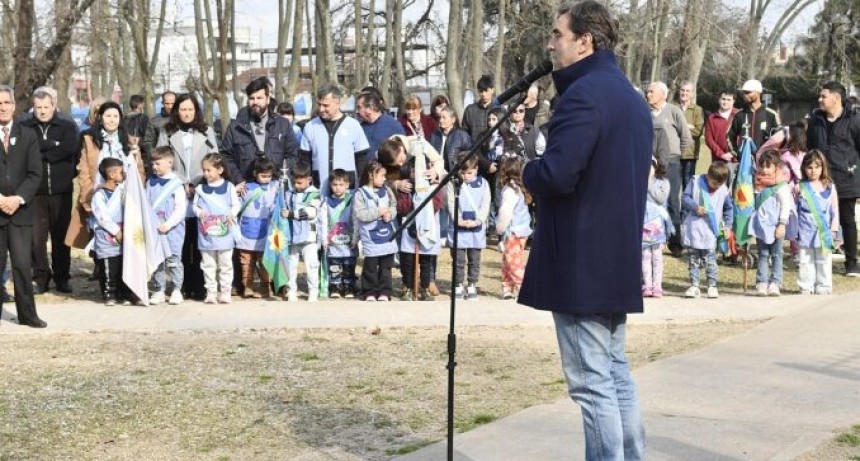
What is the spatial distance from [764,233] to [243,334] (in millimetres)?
5006

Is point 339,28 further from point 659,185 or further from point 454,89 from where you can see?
point 659,185

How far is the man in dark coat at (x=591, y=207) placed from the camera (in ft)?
15.5

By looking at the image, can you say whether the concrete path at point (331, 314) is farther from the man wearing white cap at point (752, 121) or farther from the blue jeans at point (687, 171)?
the blue jeans at point (687, 171)

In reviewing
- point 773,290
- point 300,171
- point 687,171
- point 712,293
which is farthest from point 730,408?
point 687,171

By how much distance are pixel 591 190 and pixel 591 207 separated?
6cm

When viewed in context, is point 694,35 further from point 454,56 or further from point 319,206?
point 319,206

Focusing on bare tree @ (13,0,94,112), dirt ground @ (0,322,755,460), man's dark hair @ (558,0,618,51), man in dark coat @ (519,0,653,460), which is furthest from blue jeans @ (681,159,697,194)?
man's dark hair @ (558,0,618,51)

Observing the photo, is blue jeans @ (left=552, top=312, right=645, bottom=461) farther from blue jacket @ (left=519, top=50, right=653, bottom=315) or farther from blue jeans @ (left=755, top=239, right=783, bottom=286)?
blue jeans @ (left=755, top=239, right=783, bottom=286)

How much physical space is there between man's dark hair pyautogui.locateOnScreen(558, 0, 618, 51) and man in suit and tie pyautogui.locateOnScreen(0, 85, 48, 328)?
20.1 ft

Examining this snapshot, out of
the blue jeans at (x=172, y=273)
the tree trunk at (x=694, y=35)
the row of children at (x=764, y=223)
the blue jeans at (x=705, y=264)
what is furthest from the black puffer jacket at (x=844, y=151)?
the tree trunk at (x=694, y=35)

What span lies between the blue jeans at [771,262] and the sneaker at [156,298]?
5465 millimetres

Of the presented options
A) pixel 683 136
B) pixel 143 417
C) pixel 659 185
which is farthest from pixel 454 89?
pixel 143 417

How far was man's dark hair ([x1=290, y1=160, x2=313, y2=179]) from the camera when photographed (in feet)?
36.7

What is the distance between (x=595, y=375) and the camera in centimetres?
483
